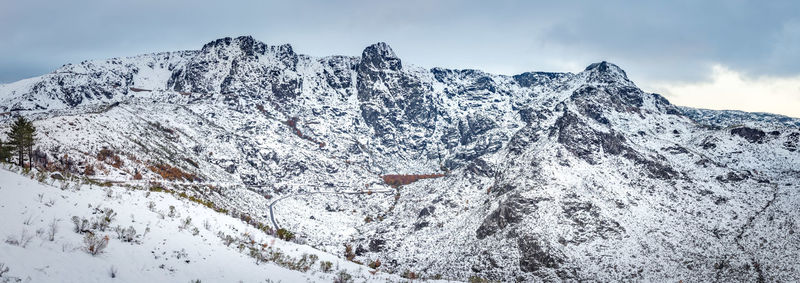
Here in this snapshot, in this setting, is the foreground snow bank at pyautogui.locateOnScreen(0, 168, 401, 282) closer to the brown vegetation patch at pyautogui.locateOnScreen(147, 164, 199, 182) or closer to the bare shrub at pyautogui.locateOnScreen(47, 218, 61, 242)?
the bare shrub at pyautogui.locateOnScreen(47, 218, 61, 242)

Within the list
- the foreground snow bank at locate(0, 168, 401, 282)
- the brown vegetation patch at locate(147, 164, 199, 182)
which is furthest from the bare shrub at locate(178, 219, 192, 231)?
the brown vegetation patch at locate(147, 164, 199, 182)

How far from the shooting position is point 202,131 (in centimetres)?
13275

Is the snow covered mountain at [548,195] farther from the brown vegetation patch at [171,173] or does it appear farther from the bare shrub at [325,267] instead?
the bare shrub at [325,267]

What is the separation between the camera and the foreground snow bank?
874 centimetres

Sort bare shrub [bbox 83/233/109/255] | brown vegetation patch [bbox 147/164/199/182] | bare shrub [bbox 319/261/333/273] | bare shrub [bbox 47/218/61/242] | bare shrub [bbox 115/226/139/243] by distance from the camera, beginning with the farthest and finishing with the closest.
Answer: brown vegetation patch [bbox 147/164/199/182] → bare shrub [bbox 319/261/333/273] → bare shrub [bbox 115/226/139/243] → bare shrub [bbox 83/233/109/255] → bare shrub [bbox 47/218/61/242]

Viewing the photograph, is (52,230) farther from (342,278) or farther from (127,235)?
(342,278)

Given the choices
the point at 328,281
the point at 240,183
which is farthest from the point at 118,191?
the point at 240,183

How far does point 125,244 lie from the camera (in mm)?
11641

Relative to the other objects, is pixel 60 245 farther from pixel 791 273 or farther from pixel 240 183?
pixel 240 183

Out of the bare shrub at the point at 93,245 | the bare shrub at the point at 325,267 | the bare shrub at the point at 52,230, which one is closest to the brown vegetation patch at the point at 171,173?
the bare shrub at the point at 325,267

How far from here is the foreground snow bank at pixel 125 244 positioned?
8.74 m

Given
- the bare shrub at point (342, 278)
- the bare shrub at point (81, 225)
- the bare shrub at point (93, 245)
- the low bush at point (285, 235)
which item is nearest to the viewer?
the bare shrub at point (93, 245)

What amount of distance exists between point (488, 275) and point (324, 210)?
66.7 metres

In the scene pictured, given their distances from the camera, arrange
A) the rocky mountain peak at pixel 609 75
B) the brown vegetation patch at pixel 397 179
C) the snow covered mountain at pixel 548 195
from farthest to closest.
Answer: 1. the brown vegetation patch at pixel 397 179
2. the rocky mountain peak at pixel 609 75
3. the snow covered mountain at pixel 548 195
